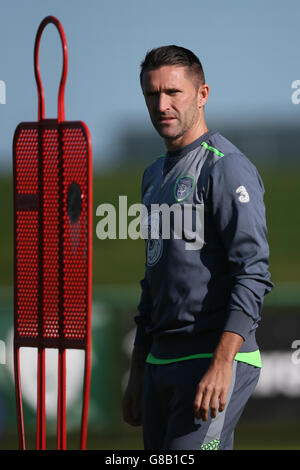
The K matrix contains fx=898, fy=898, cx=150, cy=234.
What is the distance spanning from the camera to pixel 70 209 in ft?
10.7

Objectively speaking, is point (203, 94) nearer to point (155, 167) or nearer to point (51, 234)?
point (155, 167)

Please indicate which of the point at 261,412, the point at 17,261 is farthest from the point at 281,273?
the point at 17,261

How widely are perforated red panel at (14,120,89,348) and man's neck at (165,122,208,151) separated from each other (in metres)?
0.31

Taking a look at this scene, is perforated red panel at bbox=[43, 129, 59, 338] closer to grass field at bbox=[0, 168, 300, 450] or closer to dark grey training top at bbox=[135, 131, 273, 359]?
dark grey training top at bbox=[135, 131, 273, 359]

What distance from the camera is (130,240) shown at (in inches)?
946

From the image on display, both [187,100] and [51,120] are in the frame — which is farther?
[51,120]

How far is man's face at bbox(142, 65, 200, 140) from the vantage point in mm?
3053

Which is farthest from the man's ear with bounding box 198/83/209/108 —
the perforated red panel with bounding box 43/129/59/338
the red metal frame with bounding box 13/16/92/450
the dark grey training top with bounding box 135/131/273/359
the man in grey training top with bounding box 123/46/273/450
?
the perforated red panel with bounding box 43/129/59/338

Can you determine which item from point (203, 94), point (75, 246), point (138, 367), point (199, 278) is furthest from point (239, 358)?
point (203, 94)

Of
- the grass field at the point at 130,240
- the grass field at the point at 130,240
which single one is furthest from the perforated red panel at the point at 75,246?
the grass field at the point at 130,240
